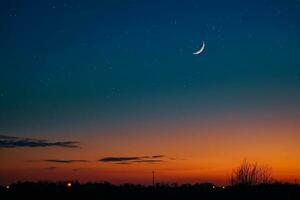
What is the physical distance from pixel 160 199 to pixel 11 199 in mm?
11512

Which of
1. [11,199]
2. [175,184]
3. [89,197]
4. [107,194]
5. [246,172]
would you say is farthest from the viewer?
[246,172]

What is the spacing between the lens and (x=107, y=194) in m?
42.6

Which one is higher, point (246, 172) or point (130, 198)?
point (246, 172)

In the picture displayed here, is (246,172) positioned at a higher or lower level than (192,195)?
higher

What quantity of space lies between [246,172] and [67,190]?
87.0 feet

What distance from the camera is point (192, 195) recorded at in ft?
149

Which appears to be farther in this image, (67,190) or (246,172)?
(246,172)

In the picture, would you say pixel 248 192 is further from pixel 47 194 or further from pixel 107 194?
pixel 47 194

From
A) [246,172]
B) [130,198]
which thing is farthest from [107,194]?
[246,172]

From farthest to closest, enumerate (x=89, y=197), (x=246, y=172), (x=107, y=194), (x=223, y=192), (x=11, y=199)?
(x=246, y=172)
(x=223, y=192)
(x=107, y=194)
(x=89, y=197)
(x=11, y=199)

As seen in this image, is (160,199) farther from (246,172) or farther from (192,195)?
(246,172)

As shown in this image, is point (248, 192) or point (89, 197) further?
point (248, 192)

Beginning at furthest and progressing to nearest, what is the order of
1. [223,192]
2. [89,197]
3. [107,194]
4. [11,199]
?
[223,192] → [107,194] → [89,197] → [11,199]

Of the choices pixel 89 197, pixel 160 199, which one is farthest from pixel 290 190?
pixel 89 197
